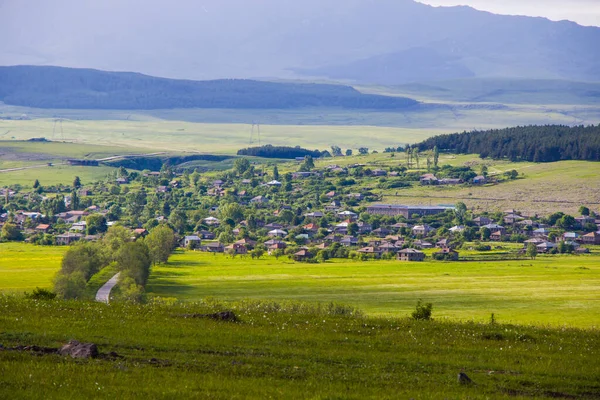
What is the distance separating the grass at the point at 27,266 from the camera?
7328 cm

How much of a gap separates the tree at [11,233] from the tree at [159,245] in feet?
81.2

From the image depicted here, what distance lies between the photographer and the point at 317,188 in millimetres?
174375

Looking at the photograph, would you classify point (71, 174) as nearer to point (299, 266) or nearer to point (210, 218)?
point (210, 218)

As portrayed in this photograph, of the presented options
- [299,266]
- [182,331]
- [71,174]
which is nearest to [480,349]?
[182,331]

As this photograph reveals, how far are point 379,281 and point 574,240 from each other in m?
47.2

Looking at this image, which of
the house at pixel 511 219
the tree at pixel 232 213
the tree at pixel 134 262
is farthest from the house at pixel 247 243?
the house at pixel 511 219

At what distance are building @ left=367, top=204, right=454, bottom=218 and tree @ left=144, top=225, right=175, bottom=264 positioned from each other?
4901 centimetres

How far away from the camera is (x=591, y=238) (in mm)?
125625

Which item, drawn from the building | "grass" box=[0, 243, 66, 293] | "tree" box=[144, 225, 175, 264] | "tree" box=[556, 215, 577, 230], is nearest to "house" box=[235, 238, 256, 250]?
"tree" box=[144, 225, 175, 264]

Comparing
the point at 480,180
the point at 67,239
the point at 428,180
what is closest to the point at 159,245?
the point at 67,239

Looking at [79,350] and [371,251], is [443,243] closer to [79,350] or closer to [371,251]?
[371,251]

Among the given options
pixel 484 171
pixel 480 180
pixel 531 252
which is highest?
pixel 484 171

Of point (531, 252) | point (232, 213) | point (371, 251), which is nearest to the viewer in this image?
point (531, 252)

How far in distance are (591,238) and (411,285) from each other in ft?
166
